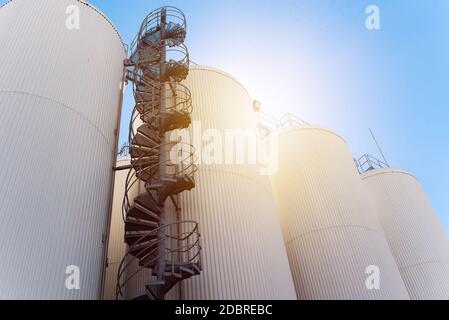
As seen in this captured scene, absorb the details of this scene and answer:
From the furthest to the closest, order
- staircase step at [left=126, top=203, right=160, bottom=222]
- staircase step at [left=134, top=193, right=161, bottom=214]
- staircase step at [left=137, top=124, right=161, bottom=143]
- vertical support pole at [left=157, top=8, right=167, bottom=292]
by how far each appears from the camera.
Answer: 1. staircase step at [left=137, top=124, right=161, bottom=143]
2. staircase step at [left=134, top=193, right=161, bottom=214]
3. staircase step at [left=126, top=203, right=160, bottom=222]
4. vertical support pole at [left=157, top=8, right=167, bottom=292]

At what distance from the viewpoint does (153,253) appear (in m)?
12.8

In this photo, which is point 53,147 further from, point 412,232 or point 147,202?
point 412,232

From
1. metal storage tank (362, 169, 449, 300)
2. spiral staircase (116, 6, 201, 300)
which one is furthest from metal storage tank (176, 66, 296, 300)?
metal storage tank (362, 169, 449, 300)

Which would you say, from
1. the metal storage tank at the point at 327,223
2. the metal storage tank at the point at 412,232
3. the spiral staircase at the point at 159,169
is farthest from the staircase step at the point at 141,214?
the metal storage tank at the point at 412,232

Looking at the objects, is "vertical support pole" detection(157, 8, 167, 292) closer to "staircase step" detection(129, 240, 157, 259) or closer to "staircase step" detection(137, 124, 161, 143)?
"staircase step" detection(129, 240, 157, 259)

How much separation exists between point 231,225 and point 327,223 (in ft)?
20.5

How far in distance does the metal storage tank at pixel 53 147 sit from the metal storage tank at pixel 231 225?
10.0 ft

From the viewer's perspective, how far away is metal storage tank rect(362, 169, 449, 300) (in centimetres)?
2202

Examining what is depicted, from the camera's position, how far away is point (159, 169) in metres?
13.7

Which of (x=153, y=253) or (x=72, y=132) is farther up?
(x=72, y=132)

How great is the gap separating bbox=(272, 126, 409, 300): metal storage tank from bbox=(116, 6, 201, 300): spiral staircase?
6.70 metres
